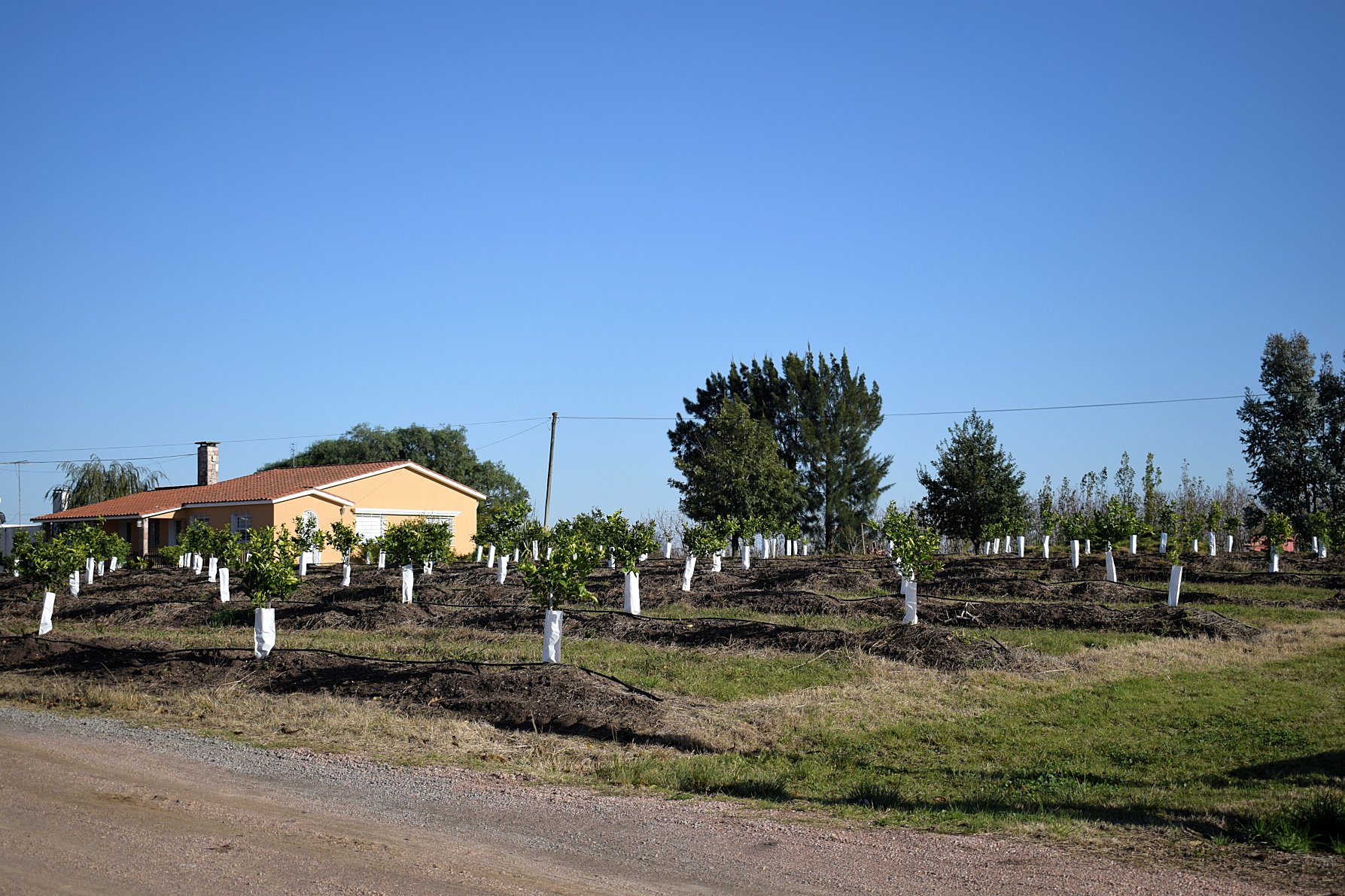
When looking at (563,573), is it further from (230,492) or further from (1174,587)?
(230,492)

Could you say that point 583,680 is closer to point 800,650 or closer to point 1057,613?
point 800,650

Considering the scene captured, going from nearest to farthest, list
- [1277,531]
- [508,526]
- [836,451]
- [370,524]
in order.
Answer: [508,526] < [1277,531] < [370,524] < [836,451]

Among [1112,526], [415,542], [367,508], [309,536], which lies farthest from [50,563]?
[367,508]

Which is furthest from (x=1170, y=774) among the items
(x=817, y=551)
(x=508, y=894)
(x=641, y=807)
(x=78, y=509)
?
(x=78, y=509)

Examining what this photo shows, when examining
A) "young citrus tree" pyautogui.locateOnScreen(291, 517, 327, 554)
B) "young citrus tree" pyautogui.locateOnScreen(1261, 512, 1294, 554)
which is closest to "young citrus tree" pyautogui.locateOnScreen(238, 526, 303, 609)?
"young citrus tree" pyautogui.locateOnScreen(291, 517, 327, 554)

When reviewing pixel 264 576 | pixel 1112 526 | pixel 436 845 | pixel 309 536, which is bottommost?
pixel 436 845

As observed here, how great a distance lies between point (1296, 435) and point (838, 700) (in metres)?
43.7

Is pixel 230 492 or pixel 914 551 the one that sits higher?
pixel 230 492

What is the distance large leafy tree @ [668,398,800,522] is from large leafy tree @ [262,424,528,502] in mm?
24424

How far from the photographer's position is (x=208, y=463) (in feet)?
165

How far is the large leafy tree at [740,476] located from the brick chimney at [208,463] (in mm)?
25682

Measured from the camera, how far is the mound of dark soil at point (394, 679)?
10.5 meters

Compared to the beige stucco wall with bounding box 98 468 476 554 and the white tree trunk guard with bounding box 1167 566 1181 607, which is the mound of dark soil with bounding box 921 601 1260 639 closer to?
the white tree trunk guard with bounding box 1167 566 1181 607

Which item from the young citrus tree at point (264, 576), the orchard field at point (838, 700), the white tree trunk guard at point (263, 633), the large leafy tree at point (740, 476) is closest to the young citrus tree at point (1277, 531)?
the orchard field at point (838, 700)
